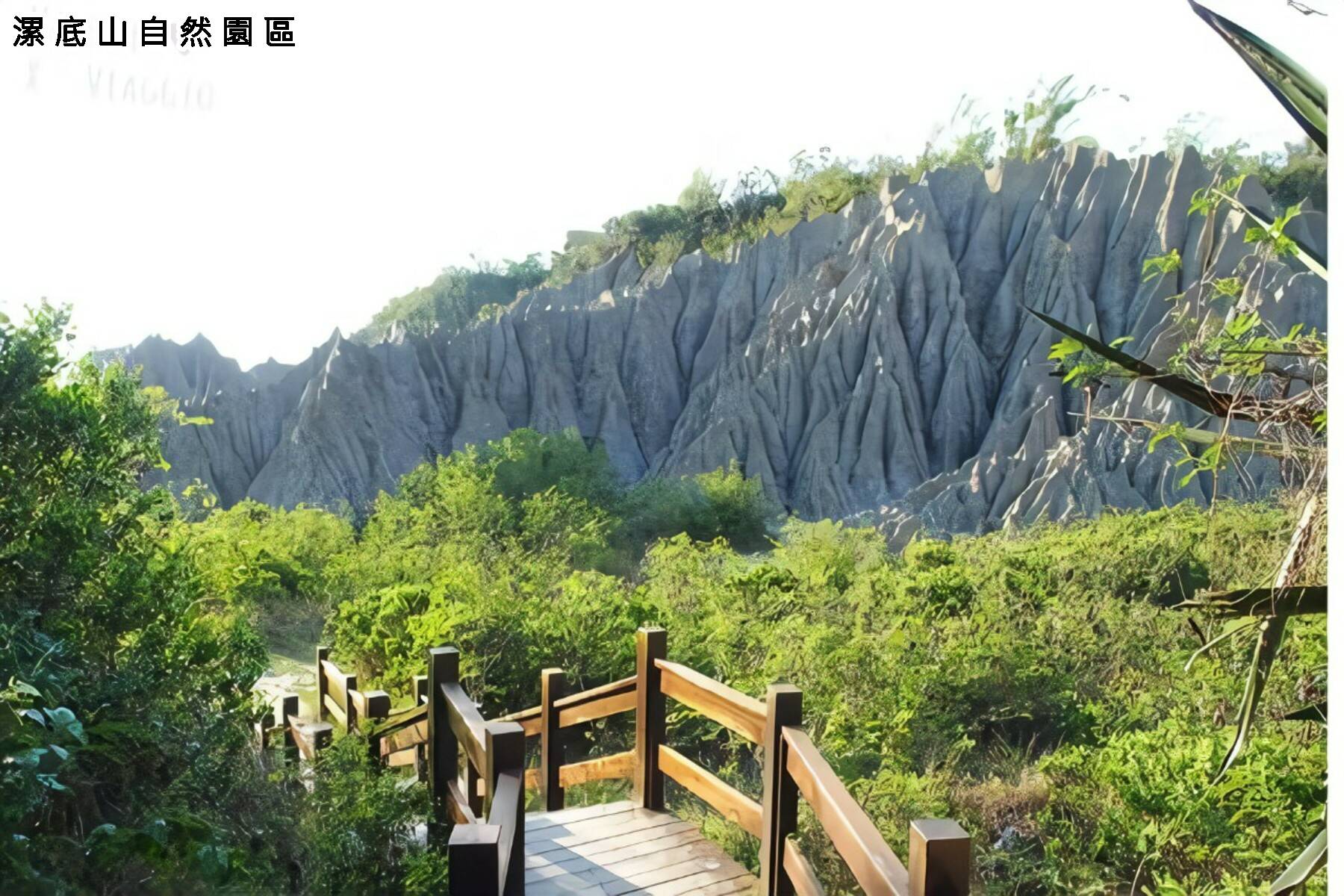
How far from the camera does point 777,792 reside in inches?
124

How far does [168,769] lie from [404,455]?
965 inches

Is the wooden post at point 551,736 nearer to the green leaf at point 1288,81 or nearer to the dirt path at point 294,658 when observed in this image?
the green leaf at point 1288,81

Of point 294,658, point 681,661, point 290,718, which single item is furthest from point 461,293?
point 290,718

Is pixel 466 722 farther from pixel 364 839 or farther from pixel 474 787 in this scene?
pixel 474 787

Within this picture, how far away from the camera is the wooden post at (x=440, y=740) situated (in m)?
3.75

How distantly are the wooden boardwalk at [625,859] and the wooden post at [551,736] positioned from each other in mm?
418

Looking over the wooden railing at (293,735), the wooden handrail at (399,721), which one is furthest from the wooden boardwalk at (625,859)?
the wooden railing at (293,735)

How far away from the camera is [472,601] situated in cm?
855

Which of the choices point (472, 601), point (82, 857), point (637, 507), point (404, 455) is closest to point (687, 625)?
point (472, 601)

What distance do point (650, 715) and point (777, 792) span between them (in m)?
1.01

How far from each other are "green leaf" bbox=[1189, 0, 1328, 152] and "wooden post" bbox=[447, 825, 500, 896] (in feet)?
7.49

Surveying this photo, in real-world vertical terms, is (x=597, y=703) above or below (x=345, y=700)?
above

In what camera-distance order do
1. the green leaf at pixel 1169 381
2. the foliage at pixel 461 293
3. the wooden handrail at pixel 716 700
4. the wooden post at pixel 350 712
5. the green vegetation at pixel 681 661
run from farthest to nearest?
the foliage at pixel 461 293
the wooden post at pixel 350 712
the green vegetation at pixel 681 661
the wooden handrail at pixel 716 700
the green leaf at pixel 1169 381

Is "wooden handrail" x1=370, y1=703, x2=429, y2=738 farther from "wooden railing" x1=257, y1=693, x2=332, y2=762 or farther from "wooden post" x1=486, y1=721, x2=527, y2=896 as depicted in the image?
"wooden post" x1=486, y1=721, x2=527, y2=896
